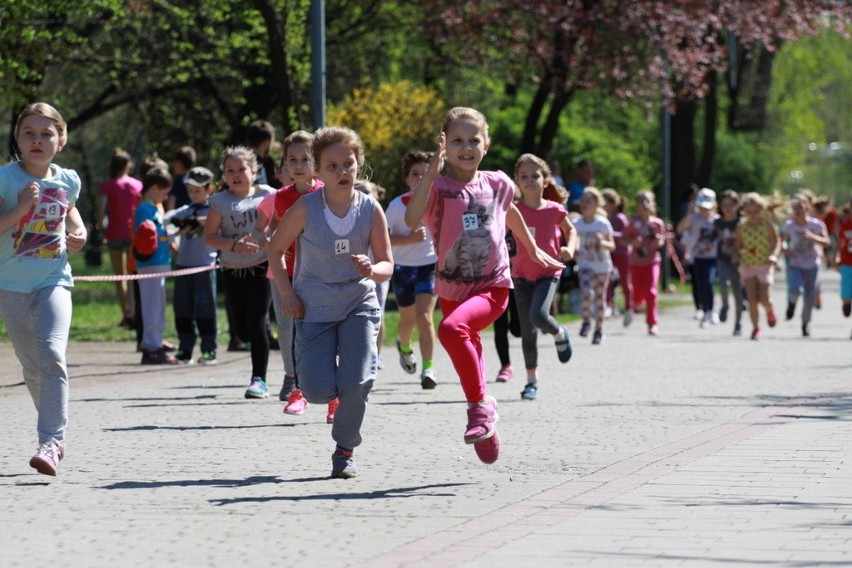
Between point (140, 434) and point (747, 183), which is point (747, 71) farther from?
point (140, 434)

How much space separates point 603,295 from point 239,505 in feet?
37.5

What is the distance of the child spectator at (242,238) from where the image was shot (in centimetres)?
1156

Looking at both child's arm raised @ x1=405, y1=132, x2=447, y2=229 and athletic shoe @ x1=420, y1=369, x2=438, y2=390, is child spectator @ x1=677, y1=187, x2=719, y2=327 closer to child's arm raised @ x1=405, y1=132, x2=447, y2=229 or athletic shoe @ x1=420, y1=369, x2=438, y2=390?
athletic shoe @ x1=420, y1=369, x2=438, y2=390

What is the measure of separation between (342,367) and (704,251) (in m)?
13.6

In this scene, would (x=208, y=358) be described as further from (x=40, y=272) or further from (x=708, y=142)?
(x=708, y=142)

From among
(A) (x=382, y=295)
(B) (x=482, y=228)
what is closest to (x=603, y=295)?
A: (A) (x=382, y=295)

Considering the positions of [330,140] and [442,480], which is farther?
[330,140]

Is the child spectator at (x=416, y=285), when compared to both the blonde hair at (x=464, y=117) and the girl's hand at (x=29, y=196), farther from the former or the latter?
the girl's hand at (x=29, y=196)

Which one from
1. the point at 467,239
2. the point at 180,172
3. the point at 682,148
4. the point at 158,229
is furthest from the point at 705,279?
the point at 682,148

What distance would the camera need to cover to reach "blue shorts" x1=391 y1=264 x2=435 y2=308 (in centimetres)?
1272

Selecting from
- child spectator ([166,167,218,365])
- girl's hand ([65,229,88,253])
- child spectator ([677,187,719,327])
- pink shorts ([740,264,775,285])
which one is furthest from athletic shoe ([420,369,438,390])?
child spectator ([677,187,719,327])

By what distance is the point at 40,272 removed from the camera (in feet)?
26.0

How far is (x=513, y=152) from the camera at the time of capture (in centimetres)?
3153

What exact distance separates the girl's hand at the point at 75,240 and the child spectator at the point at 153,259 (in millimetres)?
6520
